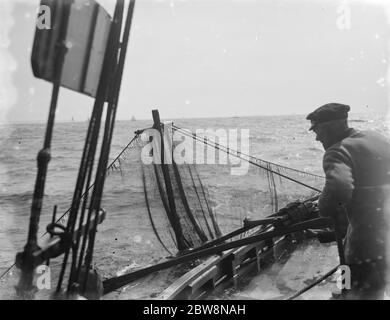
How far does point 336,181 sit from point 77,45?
85.7 inches

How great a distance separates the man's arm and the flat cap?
359 mm

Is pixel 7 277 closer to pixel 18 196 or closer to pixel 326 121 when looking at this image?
pixel 326 121

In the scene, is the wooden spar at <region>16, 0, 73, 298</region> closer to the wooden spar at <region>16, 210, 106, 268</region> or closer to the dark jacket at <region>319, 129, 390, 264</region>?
the wooden spar at <region>16, 210, 106, 268</region>

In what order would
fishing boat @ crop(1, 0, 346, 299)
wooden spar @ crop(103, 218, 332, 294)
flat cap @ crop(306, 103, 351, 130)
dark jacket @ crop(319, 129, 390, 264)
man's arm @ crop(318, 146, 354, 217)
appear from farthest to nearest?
1. wooden spar @ crop(103, 218, 332, 294)
2. flat cap @ crop(306, 103, 351, 130)
3. dark jacket @ crop(319, 129, 390, 264)
4. man's arm @ crop(318, 146, 354, 217)
5. fishing boat @ crop(1, 0, 346, 299)

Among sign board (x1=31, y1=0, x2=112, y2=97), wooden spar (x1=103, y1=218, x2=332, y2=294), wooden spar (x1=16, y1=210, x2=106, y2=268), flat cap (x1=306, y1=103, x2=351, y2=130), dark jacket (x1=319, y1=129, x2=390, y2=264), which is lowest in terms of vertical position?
wooden spar (x1=103, y1=218, x2=332, y2=294)

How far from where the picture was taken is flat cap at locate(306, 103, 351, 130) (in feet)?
10.5

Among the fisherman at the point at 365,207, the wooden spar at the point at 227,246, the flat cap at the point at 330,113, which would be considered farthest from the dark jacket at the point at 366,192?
the wooden spar at the point at 227,246

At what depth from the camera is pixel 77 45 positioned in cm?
216

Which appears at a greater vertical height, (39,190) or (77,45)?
(77,45)

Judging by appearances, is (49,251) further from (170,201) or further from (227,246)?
(170,201)

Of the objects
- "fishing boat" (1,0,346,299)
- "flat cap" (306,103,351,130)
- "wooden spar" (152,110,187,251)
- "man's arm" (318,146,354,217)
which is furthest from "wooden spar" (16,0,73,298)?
"wooden spar" (152,110,187,251)

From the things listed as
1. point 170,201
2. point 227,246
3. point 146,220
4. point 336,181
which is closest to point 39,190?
point 336,181

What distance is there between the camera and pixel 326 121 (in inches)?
126

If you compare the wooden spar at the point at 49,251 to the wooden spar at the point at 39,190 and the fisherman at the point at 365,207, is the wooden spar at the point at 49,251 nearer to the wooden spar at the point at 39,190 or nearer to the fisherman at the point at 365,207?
the wooden spar at the point at 39,190
